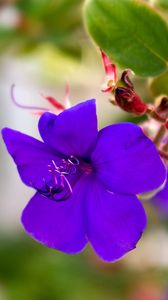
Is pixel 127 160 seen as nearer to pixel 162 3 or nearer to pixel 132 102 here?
pixel 132 102

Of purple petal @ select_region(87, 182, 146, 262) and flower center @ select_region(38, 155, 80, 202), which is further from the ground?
flower center @ select_region(38, 155, 80, 202)

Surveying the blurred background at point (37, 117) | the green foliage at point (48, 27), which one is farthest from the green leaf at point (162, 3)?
the green foliage at point (48, 27)

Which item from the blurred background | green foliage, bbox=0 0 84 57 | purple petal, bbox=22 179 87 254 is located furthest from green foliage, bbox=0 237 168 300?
purple petal, bbox=22 179 87 254

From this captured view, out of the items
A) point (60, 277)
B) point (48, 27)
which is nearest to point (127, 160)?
point (48, 27)

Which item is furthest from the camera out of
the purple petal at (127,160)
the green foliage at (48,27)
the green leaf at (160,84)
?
the green foliage at (48,27)

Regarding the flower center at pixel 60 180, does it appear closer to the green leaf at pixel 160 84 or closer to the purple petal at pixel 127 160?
the purple petal at pixel 127 160

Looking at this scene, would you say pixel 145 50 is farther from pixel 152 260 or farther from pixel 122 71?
pixel 152 260

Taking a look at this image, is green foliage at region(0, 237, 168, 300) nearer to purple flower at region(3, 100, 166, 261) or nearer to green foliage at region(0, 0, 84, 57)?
green foliage at region(0, 0, 84, 57)
